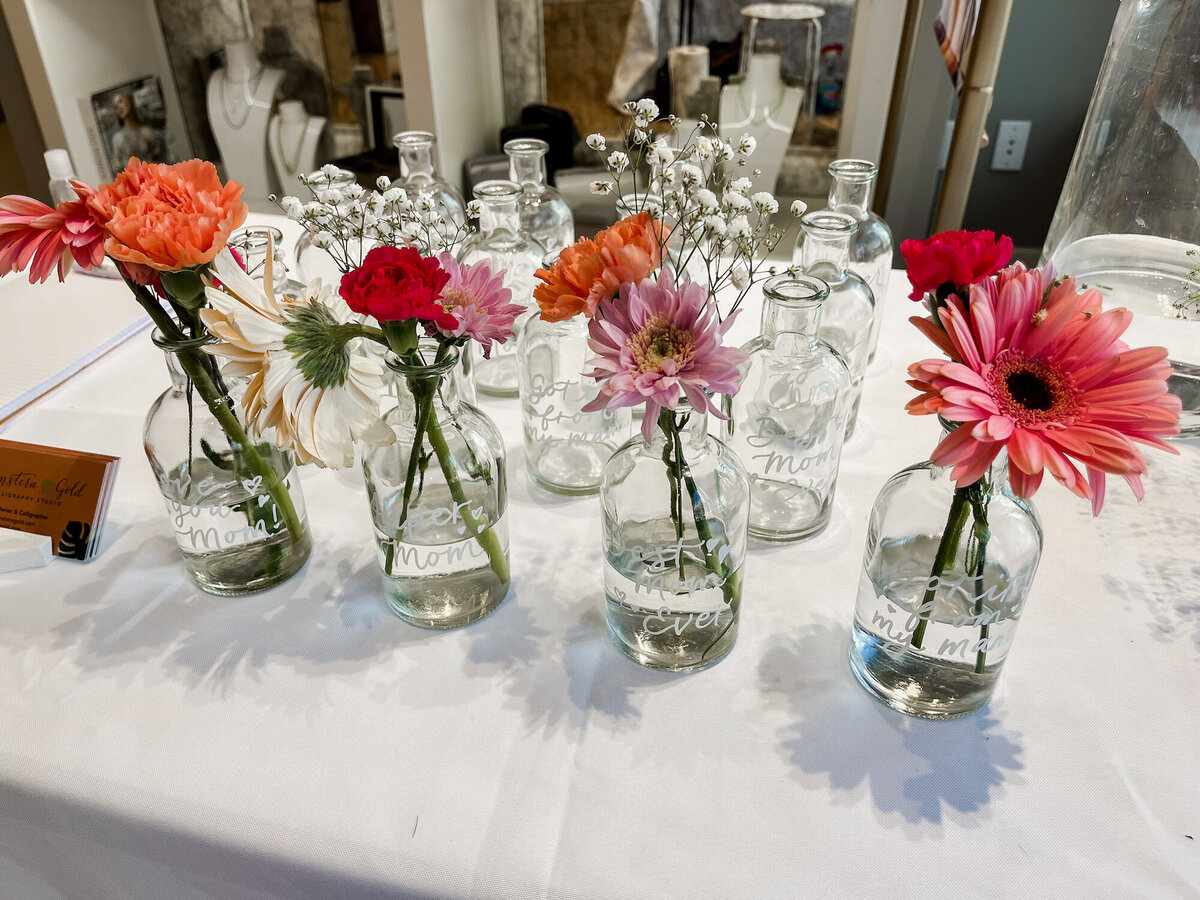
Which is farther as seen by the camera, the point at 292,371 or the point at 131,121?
the point at 131,121

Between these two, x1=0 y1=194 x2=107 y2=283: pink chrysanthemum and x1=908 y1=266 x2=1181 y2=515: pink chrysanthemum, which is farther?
x1=0 y1=194 x2=107 y2=283: pink chrysanthemum

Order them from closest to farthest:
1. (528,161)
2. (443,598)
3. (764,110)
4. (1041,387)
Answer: (1041,387) < (443,598) < (528,161) < (764,110)

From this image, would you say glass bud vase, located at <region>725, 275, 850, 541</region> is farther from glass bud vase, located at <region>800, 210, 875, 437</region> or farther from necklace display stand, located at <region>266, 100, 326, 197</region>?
necklace display stand, located at <region>266, 100, 326, 197</region>

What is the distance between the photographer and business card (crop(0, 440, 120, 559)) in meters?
0.74

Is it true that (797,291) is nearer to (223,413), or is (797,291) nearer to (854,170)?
(854,170)

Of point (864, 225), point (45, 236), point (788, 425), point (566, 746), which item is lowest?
point (566, 746)

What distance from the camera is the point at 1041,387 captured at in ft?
1.51

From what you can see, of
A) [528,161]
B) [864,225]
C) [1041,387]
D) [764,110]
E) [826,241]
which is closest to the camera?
[1041,387]

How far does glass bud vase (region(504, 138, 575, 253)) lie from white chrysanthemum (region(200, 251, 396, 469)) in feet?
1.84

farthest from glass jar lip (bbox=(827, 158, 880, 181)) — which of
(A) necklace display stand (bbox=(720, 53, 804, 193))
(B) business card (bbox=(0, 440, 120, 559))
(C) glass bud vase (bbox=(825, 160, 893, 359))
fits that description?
(A) necklace display stand (bbox=(720, 53, 804, 193))

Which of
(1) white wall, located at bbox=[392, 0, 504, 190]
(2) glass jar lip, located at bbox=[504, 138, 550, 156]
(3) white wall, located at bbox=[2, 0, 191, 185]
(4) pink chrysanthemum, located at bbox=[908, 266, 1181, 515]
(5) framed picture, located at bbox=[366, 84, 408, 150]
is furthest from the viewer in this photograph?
(5) framed picture, located at bbox=[366, 84, 408, 150]

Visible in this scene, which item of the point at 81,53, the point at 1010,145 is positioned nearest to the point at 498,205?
the point at 81,53

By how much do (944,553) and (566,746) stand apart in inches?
11.1

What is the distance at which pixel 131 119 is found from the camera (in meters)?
2.16
